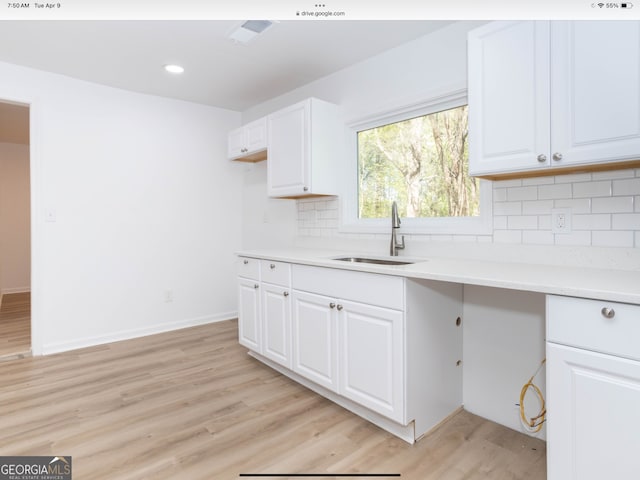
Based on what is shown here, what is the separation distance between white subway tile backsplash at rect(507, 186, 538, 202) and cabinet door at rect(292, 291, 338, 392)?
1.09 metres

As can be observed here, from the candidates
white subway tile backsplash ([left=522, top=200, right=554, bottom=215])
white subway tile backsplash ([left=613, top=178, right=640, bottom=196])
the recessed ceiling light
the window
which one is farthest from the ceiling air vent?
white subway tile backsplash ([left=613, top=178, right=640, bottom=196])

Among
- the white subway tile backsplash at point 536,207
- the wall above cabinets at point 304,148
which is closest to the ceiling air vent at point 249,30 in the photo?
the wall above cabinets at point 304,148

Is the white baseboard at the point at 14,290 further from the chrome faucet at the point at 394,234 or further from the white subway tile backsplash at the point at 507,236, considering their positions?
the white subway tile backsplash at the point at 507,236

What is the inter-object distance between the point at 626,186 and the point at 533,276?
0.62 m

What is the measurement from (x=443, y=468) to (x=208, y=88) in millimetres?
3333

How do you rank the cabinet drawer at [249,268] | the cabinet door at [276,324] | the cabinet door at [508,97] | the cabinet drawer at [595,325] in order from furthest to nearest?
1. the cabinet drawer at [249,268]
2. the cabinet door at [276,324]
3. the cabinet door at [508,97]
4. the cabinet drawer at [595,325]

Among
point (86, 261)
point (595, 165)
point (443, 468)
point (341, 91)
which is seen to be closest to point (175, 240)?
point (86, 261)

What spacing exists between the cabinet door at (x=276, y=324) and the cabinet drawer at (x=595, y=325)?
1556mm

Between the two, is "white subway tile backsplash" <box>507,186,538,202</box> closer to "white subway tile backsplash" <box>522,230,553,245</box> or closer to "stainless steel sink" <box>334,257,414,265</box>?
"white subway tile backsplash" <box>522,230,553,245</box>

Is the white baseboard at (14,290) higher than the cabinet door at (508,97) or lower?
lower

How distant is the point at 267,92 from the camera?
3.54m

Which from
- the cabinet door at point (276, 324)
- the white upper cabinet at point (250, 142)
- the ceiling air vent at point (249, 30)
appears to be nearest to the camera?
the ceiling air vent at point (249, 30)

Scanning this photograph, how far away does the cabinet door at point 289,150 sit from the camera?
9.27ft

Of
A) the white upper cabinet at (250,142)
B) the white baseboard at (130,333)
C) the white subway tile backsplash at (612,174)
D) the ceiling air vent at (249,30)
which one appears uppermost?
the ceiling air vent at (249,30)
